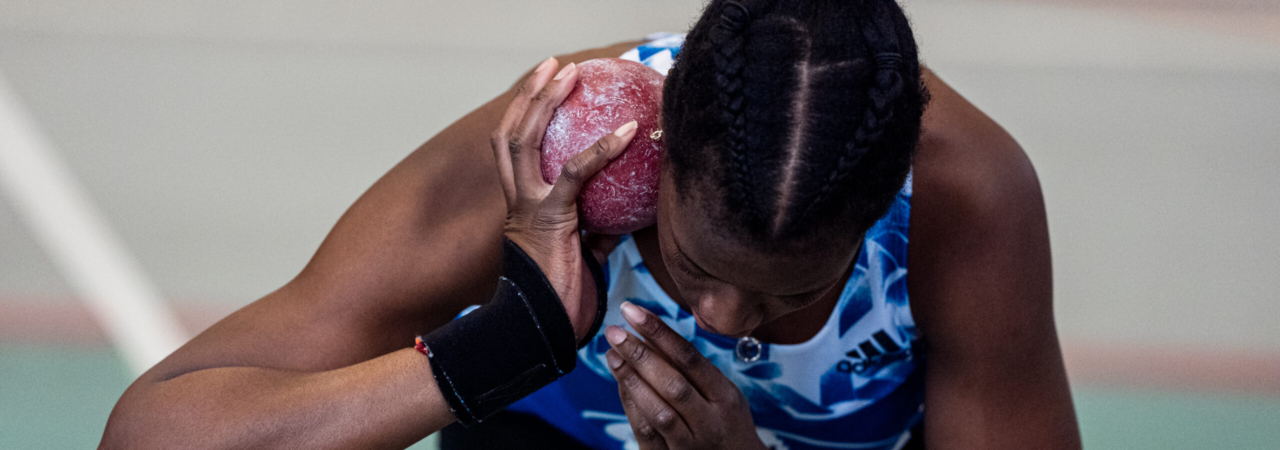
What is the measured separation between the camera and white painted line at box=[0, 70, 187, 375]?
108 inches

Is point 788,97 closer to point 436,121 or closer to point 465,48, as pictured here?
point 436,121

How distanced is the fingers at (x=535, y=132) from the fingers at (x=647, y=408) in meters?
0.23

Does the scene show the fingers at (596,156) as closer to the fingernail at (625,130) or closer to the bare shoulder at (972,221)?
the fingernail at (625,130)

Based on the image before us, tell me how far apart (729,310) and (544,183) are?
27cm

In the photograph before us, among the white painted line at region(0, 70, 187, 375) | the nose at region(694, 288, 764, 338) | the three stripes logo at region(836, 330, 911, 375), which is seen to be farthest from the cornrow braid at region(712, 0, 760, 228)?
the white painted line at region(0, 70, 187, 375)

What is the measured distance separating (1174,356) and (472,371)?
7.80 feet

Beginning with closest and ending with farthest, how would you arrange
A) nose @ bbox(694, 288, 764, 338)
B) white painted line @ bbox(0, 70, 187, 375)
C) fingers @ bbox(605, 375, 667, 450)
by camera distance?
1. nose @ bbox(694, 288, 764, 338)
2. fingers @ bbox(605, 375, 667, 450)
3. white painted line @ bbox(0, 70, 187, 375)

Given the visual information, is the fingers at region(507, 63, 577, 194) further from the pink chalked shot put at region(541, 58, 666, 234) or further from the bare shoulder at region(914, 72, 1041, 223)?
the bare shoulder at region(914, 72, 1041, 223)

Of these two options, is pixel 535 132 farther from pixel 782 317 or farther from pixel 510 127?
pixel 782 317

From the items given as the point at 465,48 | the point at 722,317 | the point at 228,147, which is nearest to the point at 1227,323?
the point at 722,317

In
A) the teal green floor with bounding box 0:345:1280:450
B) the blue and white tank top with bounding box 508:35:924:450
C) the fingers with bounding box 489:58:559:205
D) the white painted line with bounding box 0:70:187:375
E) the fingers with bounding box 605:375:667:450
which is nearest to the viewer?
the fingers with bounding box 489:58:559:205

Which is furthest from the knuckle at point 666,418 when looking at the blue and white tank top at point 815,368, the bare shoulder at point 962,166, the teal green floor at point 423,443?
the teal green floor at point 423,443

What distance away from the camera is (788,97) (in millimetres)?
976

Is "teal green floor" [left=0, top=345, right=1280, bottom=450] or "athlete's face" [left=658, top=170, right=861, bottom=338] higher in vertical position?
"athlete's face" [left=658, top=170, right=861, bottom=338]
